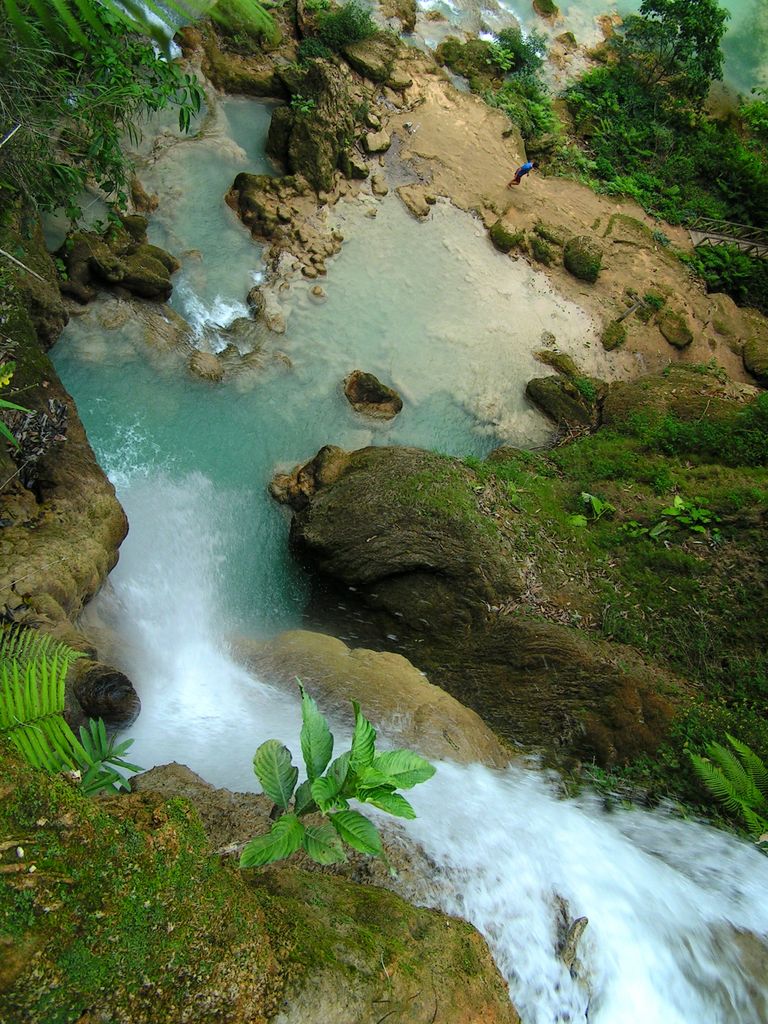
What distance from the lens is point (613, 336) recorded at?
12344 millimetres

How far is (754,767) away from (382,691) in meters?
3.31

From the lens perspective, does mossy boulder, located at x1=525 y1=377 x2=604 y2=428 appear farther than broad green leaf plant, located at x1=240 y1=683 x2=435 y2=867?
Yes

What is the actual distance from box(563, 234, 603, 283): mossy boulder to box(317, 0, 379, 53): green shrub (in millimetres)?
5931

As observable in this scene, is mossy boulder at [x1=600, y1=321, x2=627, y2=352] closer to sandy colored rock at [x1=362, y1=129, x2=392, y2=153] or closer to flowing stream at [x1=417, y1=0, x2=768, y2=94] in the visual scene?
sandy colored rock at [x1=362, y1=129, x2=392, y2=153]

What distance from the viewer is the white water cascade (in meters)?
3.90

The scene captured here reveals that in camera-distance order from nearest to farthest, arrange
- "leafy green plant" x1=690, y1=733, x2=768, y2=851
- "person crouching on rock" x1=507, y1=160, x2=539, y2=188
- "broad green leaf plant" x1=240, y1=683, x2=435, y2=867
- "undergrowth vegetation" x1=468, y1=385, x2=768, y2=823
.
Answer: "broad green leaf plant" x1=240, y1=683, x2=435, y2=867, "leafy green plant" x1=690, y1=733, x2=768, y2=851, "undergrowth vegetation" x1=468, y1=385, x2=768, y2=823, "person crouching on rock" x1=507, y1=160, x2=539, y2=188

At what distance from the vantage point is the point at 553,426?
11.0 meters

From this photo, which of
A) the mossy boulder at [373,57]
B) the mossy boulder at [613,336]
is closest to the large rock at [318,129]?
the mossy boulder at [373,57]

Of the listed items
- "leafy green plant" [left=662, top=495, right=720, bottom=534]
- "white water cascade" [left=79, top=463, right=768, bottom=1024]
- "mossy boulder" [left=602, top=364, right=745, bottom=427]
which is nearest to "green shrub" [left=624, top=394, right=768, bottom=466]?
"mossy boulder" [left=602, top=364, right=745, bottom=427]

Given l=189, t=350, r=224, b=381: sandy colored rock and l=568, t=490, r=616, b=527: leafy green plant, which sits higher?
l=568, t=490, r=616, b=527: leafy green plant

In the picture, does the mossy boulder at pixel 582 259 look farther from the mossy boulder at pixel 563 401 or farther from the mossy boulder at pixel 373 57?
the mossy boulder at pixel 373 57

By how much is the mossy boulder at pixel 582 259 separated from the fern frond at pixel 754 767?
379 inches

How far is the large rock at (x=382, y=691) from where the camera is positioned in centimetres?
584

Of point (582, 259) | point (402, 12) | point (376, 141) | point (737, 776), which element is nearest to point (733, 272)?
point (582, 259)
